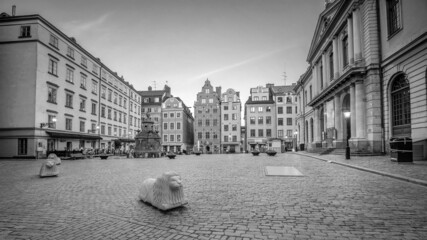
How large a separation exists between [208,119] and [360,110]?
165ft

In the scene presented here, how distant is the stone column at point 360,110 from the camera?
2261cm

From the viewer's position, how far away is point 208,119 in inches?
2785

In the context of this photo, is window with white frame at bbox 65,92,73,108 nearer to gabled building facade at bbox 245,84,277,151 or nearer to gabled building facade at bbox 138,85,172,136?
gabled building facade at bbox 138,85,172,136

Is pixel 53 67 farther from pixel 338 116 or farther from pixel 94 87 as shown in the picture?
pixel 338 116

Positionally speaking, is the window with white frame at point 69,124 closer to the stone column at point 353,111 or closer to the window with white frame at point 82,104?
the window with white frame at point 82,104

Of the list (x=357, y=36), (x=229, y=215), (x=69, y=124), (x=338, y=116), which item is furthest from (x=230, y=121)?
(x=229, y=215)

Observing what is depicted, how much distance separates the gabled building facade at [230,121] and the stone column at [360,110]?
46.9m

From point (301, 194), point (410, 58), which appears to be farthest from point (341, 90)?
point (301, 194)

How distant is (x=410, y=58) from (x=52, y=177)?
2301 centimetres

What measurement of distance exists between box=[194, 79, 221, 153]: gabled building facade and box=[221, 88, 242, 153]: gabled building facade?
3.86 feet

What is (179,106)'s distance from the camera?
71000mm

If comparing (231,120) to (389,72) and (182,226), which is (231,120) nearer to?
(389,72)

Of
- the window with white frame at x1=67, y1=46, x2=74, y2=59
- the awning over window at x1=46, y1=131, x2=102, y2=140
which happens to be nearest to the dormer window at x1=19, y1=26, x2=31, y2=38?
the window with white frame at x1=67, y1=46, x2=74, y2=59

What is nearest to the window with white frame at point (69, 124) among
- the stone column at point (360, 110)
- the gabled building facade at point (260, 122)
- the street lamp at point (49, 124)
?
the street lamp at point (49, 124)
